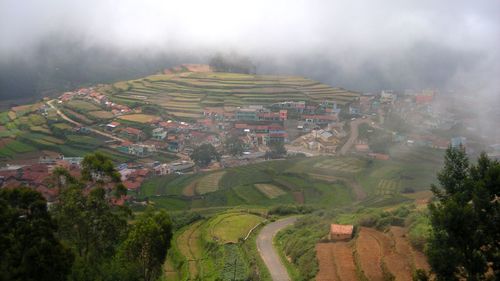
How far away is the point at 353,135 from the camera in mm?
43250

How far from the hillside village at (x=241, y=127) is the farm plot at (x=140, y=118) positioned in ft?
0.29

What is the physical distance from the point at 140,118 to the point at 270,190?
18080 mm

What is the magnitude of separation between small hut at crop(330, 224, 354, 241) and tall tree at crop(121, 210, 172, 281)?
6732mm

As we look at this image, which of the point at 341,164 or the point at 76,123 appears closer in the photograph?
the point at 341,164

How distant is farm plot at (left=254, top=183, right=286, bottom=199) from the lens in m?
29.7

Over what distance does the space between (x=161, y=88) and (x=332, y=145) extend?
64.1 ft

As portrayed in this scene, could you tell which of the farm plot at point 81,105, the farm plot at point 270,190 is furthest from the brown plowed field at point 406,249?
the farm plot at point 81,105

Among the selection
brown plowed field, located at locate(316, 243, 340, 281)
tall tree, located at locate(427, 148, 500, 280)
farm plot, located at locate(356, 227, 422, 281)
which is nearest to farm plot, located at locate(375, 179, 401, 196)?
farm plot, located at locate(356, 227, 422, 281)

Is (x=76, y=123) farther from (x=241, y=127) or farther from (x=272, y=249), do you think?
(x=272, y=249)

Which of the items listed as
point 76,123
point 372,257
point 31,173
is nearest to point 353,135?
point 76,123

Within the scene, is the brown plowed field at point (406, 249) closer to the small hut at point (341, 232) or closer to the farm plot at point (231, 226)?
the small hut at point (341, 232)

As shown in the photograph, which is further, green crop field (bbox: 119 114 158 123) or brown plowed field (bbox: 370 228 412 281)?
green crop field (bbox: 119 114 158 123)

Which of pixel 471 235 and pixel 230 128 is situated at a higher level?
pixel 471 235

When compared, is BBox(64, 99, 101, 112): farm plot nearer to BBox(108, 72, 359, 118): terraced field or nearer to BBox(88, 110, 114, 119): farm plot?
BBox(88, 110, 114, 119): farm plot
